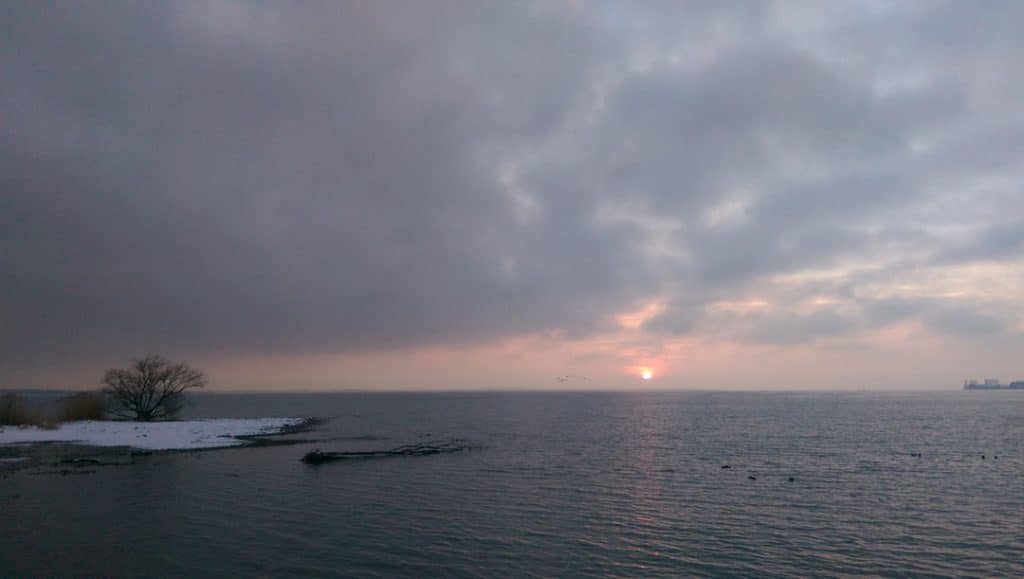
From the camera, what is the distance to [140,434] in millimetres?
80312

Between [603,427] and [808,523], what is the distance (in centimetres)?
7637

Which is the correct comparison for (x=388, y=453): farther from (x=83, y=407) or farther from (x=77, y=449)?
(x=83, y=407)

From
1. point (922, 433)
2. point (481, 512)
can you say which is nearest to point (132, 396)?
point (481, 512)

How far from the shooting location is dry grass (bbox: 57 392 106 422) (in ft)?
334

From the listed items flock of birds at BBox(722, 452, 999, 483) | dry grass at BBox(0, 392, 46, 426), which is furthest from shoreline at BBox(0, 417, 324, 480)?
flock of birds at BBox(722, 452, 999, 483)

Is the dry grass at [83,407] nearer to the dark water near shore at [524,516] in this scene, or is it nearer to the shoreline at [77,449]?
the shoreline at [77,449]

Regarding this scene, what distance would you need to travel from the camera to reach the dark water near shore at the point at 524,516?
2819cm

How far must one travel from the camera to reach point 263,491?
44.5 metres

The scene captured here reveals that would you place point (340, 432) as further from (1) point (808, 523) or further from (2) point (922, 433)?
(2) point (922, 433)

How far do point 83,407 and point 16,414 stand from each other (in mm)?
12808

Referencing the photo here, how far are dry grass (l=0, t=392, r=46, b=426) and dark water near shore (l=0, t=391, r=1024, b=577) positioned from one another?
43.1 meters

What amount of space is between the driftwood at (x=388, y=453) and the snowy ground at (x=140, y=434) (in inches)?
742

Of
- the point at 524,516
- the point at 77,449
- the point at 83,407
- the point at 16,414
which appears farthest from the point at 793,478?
the point at 83,407

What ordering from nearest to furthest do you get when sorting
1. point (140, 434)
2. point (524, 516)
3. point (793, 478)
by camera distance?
point (524, 516) < point (793, 478) < point (140, 434)
